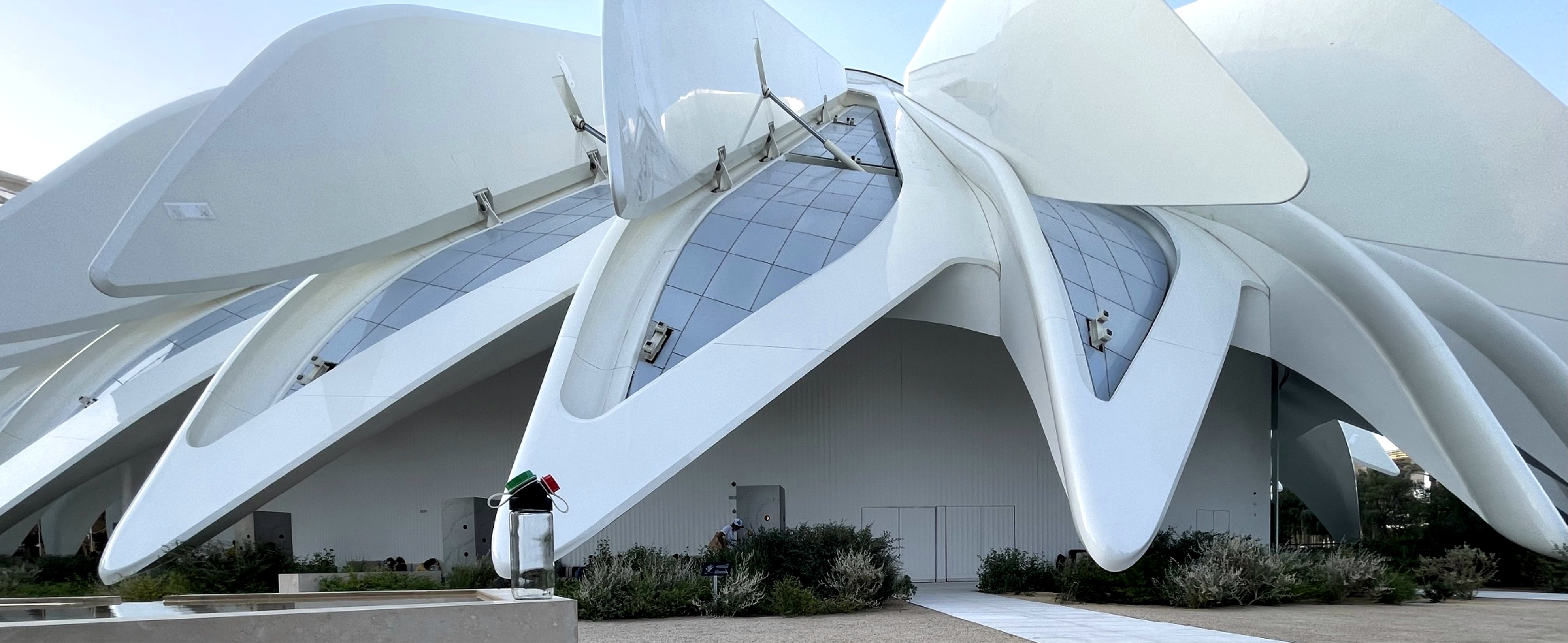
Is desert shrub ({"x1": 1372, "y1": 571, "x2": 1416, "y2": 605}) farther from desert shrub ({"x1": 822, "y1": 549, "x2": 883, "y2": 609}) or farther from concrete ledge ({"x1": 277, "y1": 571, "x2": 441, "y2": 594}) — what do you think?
concrete ledge ({"x1": 277, "y1": 571, "x2": 441, "y2": 594})

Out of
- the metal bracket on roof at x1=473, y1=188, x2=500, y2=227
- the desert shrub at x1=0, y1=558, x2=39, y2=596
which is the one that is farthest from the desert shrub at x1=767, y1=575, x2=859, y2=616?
the desert shrub at x1=0, y1=558, x2=39, y2=596

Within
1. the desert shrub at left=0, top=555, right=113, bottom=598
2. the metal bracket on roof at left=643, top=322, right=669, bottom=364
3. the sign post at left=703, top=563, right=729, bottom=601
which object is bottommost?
the desert shrub at left=0, top=555, right=113, bottom=598

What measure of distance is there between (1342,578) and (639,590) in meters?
9.06

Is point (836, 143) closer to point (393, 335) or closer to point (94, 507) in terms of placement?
point (393, 335)

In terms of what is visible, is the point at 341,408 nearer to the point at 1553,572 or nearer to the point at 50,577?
the point at 50,577

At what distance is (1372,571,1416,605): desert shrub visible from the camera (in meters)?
14.9

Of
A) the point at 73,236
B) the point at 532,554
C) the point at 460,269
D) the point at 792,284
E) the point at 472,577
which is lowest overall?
the point at 472,577

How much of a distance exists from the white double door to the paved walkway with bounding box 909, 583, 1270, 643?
3545mm

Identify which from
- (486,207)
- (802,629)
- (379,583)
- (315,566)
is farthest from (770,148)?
(802,629)

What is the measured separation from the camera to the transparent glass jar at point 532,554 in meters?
6.07

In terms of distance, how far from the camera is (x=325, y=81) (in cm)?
1562

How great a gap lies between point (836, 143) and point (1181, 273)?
6.98m

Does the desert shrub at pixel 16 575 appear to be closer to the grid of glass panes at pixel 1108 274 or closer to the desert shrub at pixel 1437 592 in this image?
the grid of glass panes at pixel 1108 274

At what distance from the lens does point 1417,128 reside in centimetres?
1938
